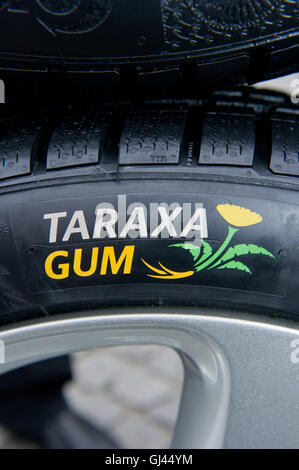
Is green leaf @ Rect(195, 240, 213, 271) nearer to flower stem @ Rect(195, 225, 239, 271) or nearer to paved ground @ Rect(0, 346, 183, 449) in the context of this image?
flower stem @ Rect(195, 225, 239, 271)

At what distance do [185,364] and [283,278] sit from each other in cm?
20

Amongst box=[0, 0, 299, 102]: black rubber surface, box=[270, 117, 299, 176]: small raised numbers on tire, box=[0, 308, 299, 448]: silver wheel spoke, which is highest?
box=[0, 0, 299, 102]: black rubber surface

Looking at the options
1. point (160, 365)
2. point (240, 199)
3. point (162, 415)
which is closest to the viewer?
point (240, 199)

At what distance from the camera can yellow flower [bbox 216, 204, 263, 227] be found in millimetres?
688

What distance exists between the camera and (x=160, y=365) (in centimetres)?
141

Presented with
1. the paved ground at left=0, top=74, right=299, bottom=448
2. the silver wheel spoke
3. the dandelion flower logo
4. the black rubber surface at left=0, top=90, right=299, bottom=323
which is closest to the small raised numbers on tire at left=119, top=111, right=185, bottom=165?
the black rubber surface at left=0, top=90, right=299, bottom=323

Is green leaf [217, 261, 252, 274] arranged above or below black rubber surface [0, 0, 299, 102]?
below

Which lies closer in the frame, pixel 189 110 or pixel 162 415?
pixel 189 110

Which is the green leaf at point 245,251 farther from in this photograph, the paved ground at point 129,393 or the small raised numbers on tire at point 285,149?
the paved ground at point 129,393

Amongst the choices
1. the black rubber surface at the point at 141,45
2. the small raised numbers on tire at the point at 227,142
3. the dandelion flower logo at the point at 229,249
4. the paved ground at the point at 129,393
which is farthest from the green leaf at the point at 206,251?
the paved ground at the point at 129,393

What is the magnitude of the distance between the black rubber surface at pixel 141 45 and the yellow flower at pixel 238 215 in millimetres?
211

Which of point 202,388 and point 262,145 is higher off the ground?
point 262,145

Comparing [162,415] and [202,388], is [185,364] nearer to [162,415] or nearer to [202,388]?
[202,388]
